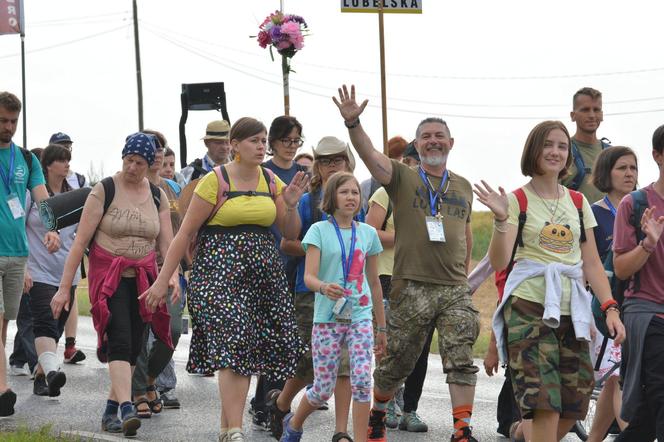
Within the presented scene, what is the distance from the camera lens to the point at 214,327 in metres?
8.20

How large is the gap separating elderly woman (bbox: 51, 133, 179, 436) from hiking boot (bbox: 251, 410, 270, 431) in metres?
1.02

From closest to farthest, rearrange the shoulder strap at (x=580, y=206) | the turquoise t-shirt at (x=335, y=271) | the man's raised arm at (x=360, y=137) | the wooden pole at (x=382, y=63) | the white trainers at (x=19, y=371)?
the shoulder strap at (x=580, y=206) < the man's raised arm at (x=360, y=137) < the turquoise t-shirt at (x=335, y=271) < the white trainers at (x=19, y=371) < the wooden pole at (x=382, y=63)

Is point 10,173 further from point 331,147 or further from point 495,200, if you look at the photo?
point 495,200

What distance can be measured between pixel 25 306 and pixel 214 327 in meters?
4.70

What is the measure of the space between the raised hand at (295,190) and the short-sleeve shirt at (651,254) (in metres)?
2.12

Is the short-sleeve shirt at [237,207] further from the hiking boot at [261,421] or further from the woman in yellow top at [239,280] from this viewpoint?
the hiking boot at [261,421]

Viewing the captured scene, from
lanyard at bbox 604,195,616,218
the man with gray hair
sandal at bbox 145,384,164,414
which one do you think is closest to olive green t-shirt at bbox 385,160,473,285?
the man with gray hair

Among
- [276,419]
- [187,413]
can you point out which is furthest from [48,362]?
[276,419]

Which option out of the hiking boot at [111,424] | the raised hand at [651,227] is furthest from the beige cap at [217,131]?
the raised hand at [651,227]

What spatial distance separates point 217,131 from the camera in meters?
11.9

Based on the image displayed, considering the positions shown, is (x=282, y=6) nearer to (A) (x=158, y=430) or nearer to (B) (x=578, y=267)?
(A) (x=158, y=430)

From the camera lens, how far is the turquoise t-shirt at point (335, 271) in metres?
8.19

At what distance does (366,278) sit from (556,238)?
4.77 feet

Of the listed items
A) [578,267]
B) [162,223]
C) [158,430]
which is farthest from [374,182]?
[578,267]
